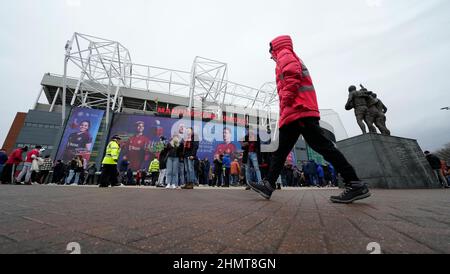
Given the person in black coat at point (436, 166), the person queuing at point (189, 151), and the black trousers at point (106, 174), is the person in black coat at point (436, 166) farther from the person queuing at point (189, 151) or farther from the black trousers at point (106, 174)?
the black trousers at point (106, 174)

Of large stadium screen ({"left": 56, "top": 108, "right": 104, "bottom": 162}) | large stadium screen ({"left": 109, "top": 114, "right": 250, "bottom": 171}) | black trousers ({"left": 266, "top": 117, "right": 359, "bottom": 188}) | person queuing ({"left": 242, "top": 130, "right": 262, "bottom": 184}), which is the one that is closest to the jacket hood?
black trousers ({"left": 266, "top": 117, "right": 359, "bottom": 188})

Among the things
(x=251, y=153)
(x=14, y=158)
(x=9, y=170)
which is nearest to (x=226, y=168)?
(x=251, y=153)

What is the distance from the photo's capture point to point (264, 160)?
6.61 m

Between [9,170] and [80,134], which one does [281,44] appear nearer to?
[9,170]

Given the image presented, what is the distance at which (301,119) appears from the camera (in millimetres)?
2338

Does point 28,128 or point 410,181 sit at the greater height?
point 28,128

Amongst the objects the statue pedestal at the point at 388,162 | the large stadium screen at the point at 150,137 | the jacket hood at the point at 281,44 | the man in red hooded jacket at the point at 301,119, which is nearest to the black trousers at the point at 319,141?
the man in red hooded jacket at the point at 301,119

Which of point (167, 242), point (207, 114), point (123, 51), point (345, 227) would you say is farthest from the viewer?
point (207, 114)

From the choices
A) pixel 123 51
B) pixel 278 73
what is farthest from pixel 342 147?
pixel 123 51

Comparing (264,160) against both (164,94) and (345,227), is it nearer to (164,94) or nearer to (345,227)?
(345,227)

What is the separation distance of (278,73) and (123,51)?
94.0 feet

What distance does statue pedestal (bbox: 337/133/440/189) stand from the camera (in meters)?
5.80

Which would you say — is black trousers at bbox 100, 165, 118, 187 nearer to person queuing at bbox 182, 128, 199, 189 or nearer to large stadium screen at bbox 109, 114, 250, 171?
person queuing at bbox 182, 128, 199, 189

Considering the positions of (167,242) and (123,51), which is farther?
(123,51)
